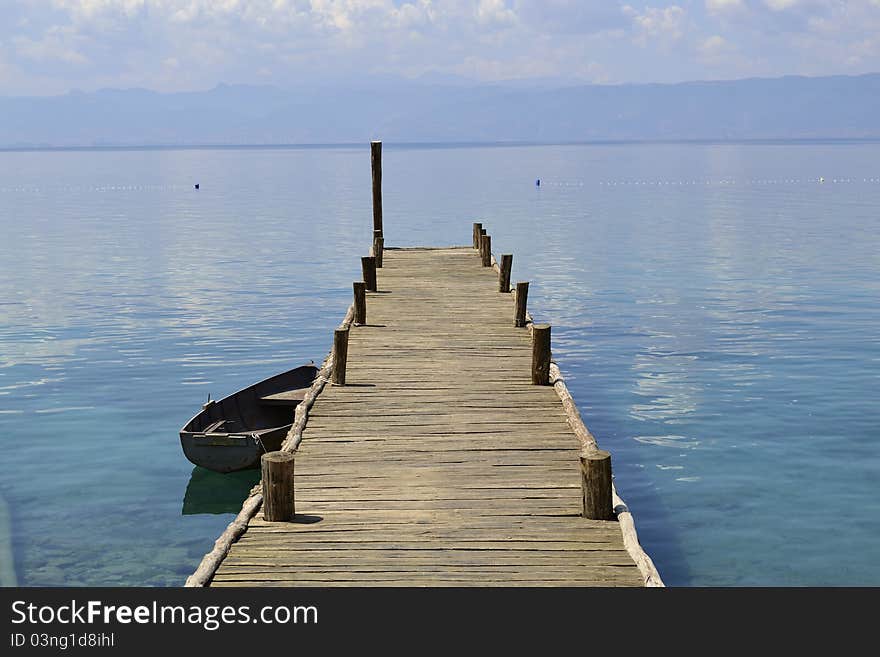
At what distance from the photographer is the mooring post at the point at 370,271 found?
92.4 feet

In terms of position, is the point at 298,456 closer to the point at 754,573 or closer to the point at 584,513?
the point at 584,513

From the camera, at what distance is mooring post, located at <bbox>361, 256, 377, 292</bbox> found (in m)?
28.2

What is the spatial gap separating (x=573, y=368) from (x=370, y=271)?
586 centimetres

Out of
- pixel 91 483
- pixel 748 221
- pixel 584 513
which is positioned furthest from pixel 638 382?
pixel 748 221

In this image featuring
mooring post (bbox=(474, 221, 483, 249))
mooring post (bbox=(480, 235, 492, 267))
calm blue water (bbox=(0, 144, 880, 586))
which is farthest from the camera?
mooring post (bbox=(474, 221, 483, 249))

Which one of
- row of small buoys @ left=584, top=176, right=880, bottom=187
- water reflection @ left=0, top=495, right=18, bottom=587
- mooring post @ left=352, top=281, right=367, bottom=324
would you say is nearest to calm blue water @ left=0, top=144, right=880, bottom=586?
water reflection @ left=0, top=495, right=18, bottom=587

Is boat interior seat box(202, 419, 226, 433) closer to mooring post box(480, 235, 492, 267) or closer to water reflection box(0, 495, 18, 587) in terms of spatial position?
water reflection box(0, 495, 18, 587)

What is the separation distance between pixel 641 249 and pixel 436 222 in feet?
74.7

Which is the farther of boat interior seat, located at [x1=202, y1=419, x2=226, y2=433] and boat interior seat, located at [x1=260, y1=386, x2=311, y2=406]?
boat interior seat, located at [x1=260, y1=386, x2=311, y2=406]

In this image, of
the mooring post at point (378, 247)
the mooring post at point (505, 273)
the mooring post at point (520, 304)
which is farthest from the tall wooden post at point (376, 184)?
the mooring post at point (520, 304)

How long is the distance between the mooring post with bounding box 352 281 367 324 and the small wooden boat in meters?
1.67

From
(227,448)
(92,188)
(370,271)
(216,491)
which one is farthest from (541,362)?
(92,188)

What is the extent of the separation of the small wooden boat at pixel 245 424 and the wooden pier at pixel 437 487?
155 centimetres

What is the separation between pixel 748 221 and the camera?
71750 millimetres
